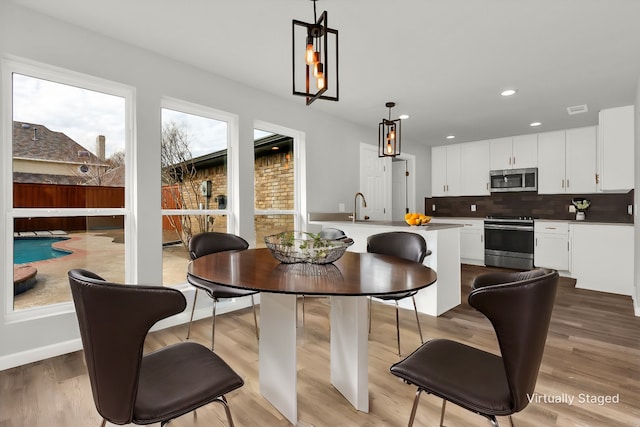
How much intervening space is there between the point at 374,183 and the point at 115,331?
188 inches

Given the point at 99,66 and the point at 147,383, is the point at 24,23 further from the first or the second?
the point at 147,383

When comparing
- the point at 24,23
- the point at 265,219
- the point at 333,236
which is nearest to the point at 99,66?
the point at 24,23

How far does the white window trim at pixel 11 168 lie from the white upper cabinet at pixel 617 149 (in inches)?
201

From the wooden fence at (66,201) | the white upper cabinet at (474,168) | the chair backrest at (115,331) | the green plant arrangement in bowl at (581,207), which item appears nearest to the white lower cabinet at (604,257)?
the green plant arrangement in bowl at (581,207)

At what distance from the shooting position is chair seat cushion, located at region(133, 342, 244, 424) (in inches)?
39.6

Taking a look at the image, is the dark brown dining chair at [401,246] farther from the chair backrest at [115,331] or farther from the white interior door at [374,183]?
the white interior door at [374,183]

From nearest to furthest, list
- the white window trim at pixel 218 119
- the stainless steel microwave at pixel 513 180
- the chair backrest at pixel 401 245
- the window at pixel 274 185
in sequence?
the chair backrest at pixel 401 245 < the white window trim at pixel 218 119 < the window at pixel 274 185 < the stainless steel microwave at pixel 513 180

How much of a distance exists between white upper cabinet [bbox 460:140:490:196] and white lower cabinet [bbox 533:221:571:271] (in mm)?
1232

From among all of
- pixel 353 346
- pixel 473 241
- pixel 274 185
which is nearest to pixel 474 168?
pixel 473 241

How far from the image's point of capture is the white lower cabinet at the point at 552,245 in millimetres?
5008

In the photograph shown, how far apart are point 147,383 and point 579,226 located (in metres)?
5.27

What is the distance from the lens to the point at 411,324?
301cm

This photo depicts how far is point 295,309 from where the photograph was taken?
1573 millimetres

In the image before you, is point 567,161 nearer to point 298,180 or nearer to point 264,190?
point 298,180
